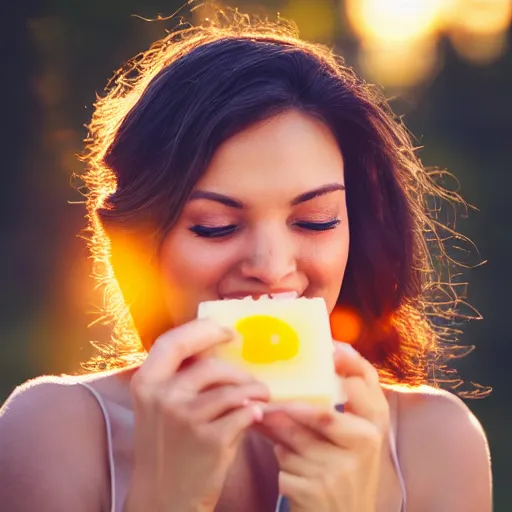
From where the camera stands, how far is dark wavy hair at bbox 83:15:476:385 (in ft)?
9.39

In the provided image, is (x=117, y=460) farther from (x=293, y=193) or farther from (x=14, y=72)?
(x=14, y=72)

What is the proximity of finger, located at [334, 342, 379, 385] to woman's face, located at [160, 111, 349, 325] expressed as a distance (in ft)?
1.17

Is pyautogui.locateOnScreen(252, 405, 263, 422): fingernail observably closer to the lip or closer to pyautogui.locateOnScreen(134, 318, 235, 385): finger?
pyautogui.locateOnScreen(134, 318, 235, 385): finger

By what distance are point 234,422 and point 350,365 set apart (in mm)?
387

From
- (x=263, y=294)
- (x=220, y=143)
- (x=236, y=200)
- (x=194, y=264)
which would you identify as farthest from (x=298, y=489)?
(x=220, y=143)

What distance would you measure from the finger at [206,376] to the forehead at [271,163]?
620mm

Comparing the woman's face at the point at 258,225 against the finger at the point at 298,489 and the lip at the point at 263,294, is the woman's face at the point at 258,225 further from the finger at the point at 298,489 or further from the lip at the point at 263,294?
the finger at the point at 298,489

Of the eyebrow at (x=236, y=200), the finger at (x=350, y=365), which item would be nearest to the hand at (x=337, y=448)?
the finger at (x=350, y=365)

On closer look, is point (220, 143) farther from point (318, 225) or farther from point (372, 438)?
point (372, 438)

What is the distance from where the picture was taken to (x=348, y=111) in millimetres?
3203

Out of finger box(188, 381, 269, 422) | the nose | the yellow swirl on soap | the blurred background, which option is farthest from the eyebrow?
the blurred background

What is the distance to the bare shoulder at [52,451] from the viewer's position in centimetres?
278

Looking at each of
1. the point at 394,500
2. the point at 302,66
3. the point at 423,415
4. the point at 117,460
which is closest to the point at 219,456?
the point at 117,460

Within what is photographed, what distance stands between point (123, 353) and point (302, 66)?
1.51 metres
